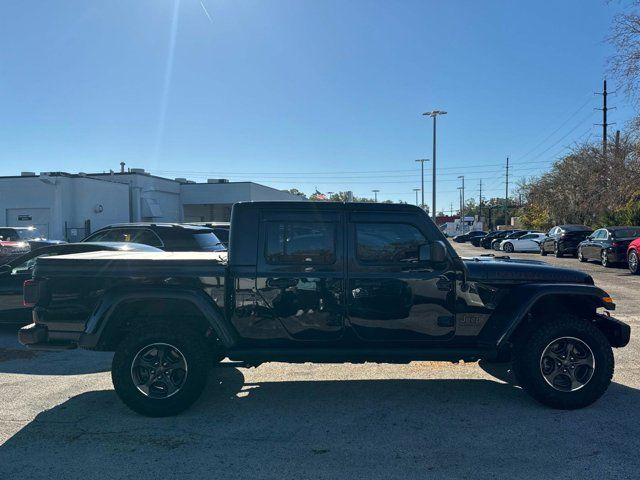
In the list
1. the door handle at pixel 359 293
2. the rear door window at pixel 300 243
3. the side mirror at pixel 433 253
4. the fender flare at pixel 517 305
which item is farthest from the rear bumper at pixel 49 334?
the fender flare at pixel 517 305

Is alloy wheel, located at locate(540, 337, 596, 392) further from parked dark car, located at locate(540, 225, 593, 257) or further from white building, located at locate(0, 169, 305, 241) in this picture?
white building, located at locate(0, 169, 305, 241)

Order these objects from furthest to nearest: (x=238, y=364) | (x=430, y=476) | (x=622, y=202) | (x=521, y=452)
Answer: (x=622, y=202)
(x=238, y=364)
(x=521, y=452)
(x=430, y=476)

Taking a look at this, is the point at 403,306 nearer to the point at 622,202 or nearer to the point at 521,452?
the point at 521,452

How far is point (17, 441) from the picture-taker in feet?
13.1

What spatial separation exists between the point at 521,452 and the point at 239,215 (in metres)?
3.08

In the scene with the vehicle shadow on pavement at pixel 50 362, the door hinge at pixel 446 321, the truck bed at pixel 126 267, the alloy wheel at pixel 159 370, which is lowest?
the vehicle shadow on pavement at pixel 50 362

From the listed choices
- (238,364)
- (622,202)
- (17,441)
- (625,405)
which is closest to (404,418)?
(238,364)

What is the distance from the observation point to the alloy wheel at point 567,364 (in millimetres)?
4469

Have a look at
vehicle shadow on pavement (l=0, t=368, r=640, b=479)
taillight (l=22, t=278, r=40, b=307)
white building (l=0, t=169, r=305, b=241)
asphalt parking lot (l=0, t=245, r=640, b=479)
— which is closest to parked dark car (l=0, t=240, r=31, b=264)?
asphalt parking lot (l=0, t=245, r=640, b=479)

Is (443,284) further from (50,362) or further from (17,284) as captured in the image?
(17,284)

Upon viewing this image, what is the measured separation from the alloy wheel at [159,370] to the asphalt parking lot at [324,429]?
10.7 inches

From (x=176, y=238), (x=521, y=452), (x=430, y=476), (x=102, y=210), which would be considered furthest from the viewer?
(x=102, y=210)

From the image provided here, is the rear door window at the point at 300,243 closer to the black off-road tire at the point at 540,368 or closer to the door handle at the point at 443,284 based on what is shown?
the door handle at the point at 443,284

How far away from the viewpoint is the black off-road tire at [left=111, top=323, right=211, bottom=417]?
438 centimetres
